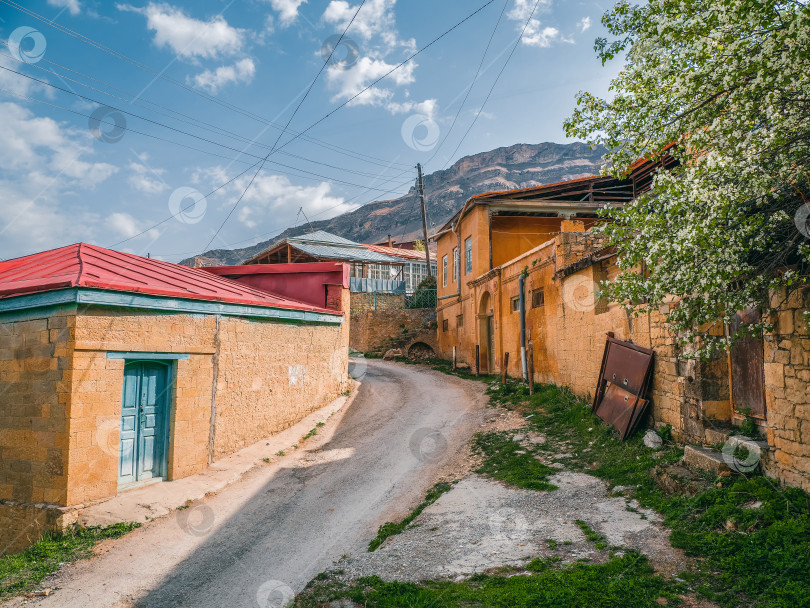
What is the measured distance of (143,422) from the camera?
834cm

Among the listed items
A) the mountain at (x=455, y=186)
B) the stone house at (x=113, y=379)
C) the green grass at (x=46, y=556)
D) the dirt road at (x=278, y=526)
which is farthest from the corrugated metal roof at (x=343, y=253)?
the mountain at (x=455, y=186)

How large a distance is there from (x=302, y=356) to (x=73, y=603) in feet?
23.5

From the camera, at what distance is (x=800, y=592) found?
3629 mm

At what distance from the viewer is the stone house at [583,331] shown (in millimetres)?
5070

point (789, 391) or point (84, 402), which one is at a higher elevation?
point (789, 391)

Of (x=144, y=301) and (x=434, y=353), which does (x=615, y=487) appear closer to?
(x=144, y=301)

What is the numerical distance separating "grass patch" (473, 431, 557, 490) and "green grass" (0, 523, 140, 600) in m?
5.64

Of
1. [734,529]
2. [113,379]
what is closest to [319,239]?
[113,379]

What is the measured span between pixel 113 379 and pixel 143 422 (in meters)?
1.04

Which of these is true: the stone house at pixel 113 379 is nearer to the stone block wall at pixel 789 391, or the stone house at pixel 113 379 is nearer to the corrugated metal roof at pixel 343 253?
the stone block wall at pixel 789 391

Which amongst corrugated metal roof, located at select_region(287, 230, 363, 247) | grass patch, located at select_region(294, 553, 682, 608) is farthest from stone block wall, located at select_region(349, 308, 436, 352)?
grass patch, located at select_region(294, 553, 682, 608)

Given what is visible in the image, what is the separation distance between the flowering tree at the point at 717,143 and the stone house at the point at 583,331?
0.90 metres

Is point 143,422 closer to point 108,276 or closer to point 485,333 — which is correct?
point 108,276

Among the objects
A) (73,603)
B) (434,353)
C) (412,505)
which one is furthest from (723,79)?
(434,353)
